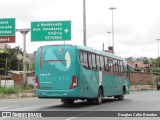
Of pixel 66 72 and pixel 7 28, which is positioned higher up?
pixel 7 28

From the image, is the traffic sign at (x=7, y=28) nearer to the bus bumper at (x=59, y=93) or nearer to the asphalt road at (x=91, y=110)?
the asphalt road at (x=91, y=110)

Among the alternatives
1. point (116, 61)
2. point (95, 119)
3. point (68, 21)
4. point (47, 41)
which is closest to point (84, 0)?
point (68, 21)

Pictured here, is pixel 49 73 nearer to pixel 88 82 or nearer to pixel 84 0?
pixel 88 82

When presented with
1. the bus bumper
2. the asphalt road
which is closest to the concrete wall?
the asphalt road

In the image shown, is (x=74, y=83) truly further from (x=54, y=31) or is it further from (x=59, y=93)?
(x=54, y=31)

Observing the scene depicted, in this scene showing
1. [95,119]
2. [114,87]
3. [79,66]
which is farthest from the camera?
[114,87]

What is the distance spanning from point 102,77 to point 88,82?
2.42 meters

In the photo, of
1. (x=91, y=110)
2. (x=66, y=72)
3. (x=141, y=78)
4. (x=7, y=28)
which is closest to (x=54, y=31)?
(x=7, y=28)

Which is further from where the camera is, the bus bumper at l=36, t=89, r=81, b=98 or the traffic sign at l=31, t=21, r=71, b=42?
the traffic sign at l=31, t=21, r=71, b=42

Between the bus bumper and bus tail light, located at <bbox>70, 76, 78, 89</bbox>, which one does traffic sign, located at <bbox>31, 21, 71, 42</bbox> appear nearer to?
the bus bumper

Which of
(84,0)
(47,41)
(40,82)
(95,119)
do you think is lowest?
(95,119)

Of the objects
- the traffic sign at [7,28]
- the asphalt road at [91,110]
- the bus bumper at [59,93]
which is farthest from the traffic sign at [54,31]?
the bus bumper at [59,93]

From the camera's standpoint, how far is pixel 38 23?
119 ft

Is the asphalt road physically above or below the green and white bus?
below
